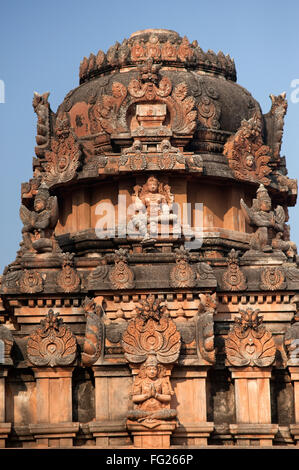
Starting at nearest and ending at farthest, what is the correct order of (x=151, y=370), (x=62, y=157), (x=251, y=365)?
(x=151, y=370) → (x=251, y=365) → (x=62, y=157)

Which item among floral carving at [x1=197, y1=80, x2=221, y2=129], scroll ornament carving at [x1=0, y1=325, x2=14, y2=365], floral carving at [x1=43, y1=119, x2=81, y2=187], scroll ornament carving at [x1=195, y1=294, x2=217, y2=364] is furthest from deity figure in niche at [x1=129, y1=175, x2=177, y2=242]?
scroll ornament carving at [x1=0, y1=325, x2=14, y2=365]

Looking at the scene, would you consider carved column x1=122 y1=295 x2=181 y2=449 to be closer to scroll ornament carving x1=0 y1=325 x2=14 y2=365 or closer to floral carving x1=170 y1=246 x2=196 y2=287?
floral carving x1=170 y1=246 x2=196 y2=287

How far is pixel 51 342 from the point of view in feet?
126

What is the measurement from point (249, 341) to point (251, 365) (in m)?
0.61

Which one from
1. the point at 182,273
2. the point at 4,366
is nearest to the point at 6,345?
the point at 4,366

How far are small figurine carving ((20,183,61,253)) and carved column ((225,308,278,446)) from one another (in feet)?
18.4

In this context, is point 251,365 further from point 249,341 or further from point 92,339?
point 92,339

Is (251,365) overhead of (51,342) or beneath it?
beneath

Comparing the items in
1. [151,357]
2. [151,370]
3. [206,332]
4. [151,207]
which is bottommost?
[151,370]

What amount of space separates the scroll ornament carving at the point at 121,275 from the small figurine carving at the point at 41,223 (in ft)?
7.34

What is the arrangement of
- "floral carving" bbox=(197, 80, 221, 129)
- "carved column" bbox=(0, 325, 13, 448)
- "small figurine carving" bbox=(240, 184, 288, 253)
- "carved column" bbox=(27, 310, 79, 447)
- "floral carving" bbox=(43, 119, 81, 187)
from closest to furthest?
"carved column" bbox=(0, 325, 13, 448) < "carved column" bbox=(27, 310, 79, 447) < "small figurine carving" bbox=(240, 184, 288, 253) < "floral carving" bbox=(43, 119, 81, 187) < "floral carving" bbox=(197, 80, 221, 129)

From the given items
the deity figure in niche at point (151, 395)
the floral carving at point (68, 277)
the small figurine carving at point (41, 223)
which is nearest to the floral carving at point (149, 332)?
the deity figure in niche at point (151, 395)

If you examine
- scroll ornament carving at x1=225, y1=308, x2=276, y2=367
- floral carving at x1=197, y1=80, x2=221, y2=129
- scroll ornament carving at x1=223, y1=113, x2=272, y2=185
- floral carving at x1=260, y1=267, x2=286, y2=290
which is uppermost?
floral carving at x1=197, y1=80, x2=221, y2=129

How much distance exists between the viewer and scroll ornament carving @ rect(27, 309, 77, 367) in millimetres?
38344
